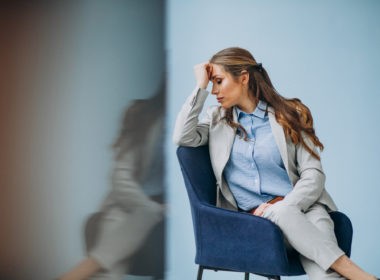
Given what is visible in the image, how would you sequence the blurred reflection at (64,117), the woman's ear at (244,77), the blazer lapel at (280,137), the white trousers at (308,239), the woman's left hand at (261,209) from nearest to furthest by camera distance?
1. the white trousers at (308,239)
2. the woman's left hand at (261,209)
3. the blazer lapel at (280,137)
4. the woman's ear at (244,77)
5. the blurred reflection at (64,117)

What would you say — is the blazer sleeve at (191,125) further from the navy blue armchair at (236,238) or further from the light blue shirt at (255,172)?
the light blue shirt at (255,172)

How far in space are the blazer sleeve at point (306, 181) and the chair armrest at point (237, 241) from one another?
22 centimetres

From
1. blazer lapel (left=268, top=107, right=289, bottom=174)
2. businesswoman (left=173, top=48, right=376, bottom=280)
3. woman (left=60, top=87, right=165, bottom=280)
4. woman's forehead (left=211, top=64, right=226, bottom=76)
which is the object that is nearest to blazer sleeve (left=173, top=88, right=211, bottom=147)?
businesswoman (left=173, top=48, right=376, bottom=280)

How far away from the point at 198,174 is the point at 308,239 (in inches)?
20.9

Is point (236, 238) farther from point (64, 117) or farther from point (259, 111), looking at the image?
point (64, 117)

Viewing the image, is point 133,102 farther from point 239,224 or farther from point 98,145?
point 239,224

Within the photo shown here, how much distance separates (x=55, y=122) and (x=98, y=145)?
0.26 meters

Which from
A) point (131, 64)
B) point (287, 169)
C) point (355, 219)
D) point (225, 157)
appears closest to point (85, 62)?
point (131, 64)

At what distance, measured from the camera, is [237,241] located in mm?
2332

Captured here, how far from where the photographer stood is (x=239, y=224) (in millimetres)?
2311

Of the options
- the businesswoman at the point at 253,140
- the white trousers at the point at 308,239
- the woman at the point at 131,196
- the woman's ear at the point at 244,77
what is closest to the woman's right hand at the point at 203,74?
the businesswoman at the point at 253,140

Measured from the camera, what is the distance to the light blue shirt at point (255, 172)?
8.44 feet

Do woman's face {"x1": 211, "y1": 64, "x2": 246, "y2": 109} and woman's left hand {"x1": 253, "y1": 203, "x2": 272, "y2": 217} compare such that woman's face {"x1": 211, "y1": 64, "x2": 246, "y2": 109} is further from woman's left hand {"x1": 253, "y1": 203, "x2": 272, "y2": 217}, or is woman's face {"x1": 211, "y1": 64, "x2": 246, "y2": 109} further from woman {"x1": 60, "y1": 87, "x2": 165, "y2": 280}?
woman {"x1": 60, "y1": 87, "x2": 165, "y2": 280}

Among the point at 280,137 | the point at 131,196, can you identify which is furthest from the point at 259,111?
the point at 131,196
